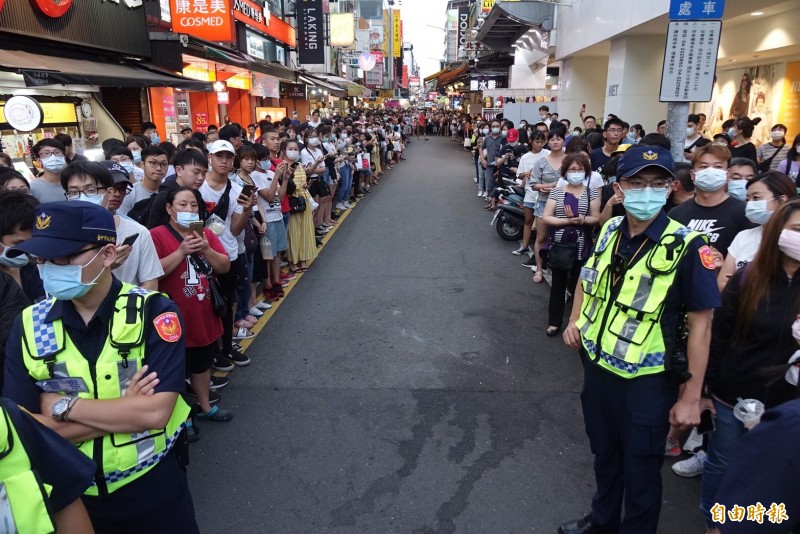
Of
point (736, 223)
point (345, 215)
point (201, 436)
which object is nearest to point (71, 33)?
point (345, 215)

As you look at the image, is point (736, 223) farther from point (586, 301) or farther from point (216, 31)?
point (216, 31)

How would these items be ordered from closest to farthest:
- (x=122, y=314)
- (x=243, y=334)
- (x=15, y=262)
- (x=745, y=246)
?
(x=122, y=314)
(x=15, y=262)
(x=745, y=246)
(x=243, y=334)

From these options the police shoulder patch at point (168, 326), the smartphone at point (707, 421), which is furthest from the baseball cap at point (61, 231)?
the smartphone at point (707, 421)

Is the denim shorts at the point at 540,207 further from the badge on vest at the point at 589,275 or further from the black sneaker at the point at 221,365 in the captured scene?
the badge on vest at the point at 589,275

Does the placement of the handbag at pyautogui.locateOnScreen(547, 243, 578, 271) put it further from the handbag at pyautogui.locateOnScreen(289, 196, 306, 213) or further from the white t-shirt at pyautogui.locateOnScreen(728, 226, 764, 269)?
the handbag at pyautogui.locateOnScreen(289, 196, 306, 213)

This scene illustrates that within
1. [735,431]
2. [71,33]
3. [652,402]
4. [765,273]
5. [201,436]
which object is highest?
[71,33]

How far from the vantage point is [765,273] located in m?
2.60

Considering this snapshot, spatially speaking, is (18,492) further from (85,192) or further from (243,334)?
(243,334)

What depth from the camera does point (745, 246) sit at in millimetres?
3324

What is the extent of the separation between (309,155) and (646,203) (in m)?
7.36

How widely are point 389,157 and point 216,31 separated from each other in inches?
394

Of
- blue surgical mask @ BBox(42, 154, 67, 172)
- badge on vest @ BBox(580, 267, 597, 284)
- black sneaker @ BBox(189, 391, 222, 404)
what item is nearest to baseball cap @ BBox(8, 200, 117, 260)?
badge on vest @ BBox(580, 267, 597, 284)

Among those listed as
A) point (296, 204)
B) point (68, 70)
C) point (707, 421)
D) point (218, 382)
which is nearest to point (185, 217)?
point (218, 382)

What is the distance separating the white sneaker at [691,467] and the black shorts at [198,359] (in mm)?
3376
